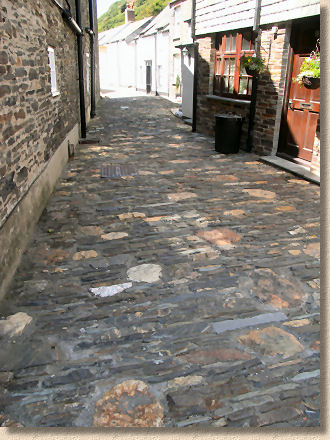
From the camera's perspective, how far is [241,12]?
8758mm

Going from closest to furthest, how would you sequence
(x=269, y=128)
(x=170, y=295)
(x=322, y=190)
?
1. (x=322, y=190)
2. (x=170, y=295)
3. (x=269, y=128)

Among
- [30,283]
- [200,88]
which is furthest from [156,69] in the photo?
[30,283]

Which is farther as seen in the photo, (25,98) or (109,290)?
(25,98)

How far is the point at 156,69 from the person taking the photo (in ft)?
90.7

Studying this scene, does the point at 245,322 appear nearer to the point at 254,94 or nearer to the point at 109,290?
the point at 109,290

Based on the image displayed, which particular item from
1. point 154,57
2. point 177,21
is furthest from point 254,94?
point 154,57

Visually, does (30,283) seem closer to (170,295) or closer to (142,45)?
(170,295)

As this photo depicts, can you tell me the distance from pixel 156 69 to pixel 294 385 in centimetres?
2830

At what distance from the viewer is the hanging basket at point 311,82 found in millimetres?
6297

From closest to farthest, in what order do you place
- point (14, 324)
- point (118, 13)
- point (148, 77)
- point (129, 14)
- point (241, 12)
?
point (14, 324), point (241, 12), point (148, 77), point (129, 14), point (118, 13)

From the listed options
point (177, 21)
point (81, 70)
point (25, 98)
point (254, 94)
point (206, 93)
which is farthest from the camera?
point (177, 21)

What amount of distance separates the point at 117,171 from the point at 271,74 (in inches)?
158

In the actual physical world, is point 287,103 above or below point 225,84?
below

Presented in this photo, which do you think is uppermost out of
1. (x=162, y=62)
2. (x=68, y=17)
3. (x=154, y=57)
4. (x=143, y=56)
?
(x=143, y=56)
